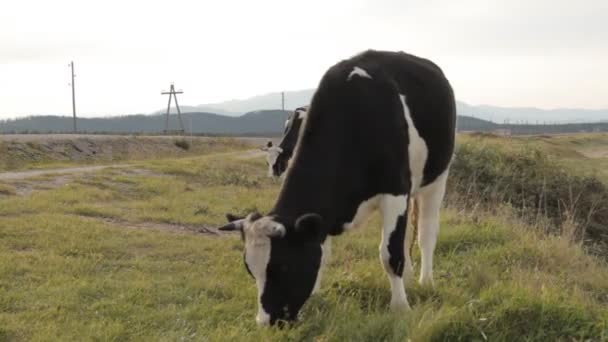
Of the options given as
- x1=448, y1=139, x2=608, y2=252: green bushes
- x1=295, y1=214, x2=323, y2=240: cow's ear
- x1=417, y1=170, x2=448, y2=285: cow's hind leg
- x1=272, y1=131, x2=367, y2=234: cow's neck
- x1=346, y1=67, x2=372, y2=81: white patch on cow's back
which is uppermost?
x1=346, y1=67, x2=372, y2=81: white patch on cow's back

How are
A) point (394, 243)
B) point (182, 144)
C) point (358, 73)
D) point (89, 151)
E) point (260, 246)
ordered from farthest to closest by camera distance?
point (182, 144), point (89, 151), point (358, 73), point (394, 243), point (260, 246)

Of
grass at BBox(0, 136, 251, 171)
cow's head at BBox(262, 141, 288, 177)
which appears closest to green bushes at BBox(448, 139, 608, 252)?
cow's head at BBox(262, 141, 288, 177)

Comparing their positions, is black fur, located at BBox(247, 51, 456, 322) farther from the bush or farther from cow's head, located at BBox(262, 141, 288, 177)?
the bush

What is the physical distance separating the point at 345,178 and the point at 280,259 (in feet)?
3.22

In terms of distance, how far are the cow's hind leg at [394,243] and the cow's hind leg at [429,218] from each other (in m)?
1.13

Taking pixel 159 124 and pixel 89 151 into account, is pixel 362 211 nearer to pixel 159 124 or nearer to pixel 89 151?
pixel 89 151

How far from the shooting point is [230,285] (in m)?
5.98

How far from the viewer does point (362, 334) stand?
14.7 ft

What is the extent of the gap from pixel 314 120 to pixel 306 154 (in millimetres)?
327

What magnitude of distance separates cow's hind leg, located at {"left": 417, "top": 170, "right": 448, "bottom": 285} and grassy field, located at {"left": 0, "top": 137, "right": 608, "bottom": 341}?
274 mm

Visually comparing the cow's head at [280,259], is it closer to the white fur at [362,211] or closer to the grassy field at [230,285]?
the grassy field at [230,285]

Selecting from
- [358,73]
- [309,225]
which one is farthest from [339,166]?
[358,73]

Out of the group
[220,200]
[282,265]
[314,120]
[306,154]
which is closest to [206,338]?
[282,265]

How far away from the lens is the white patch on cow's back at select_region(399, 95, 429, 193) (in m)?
5.57
